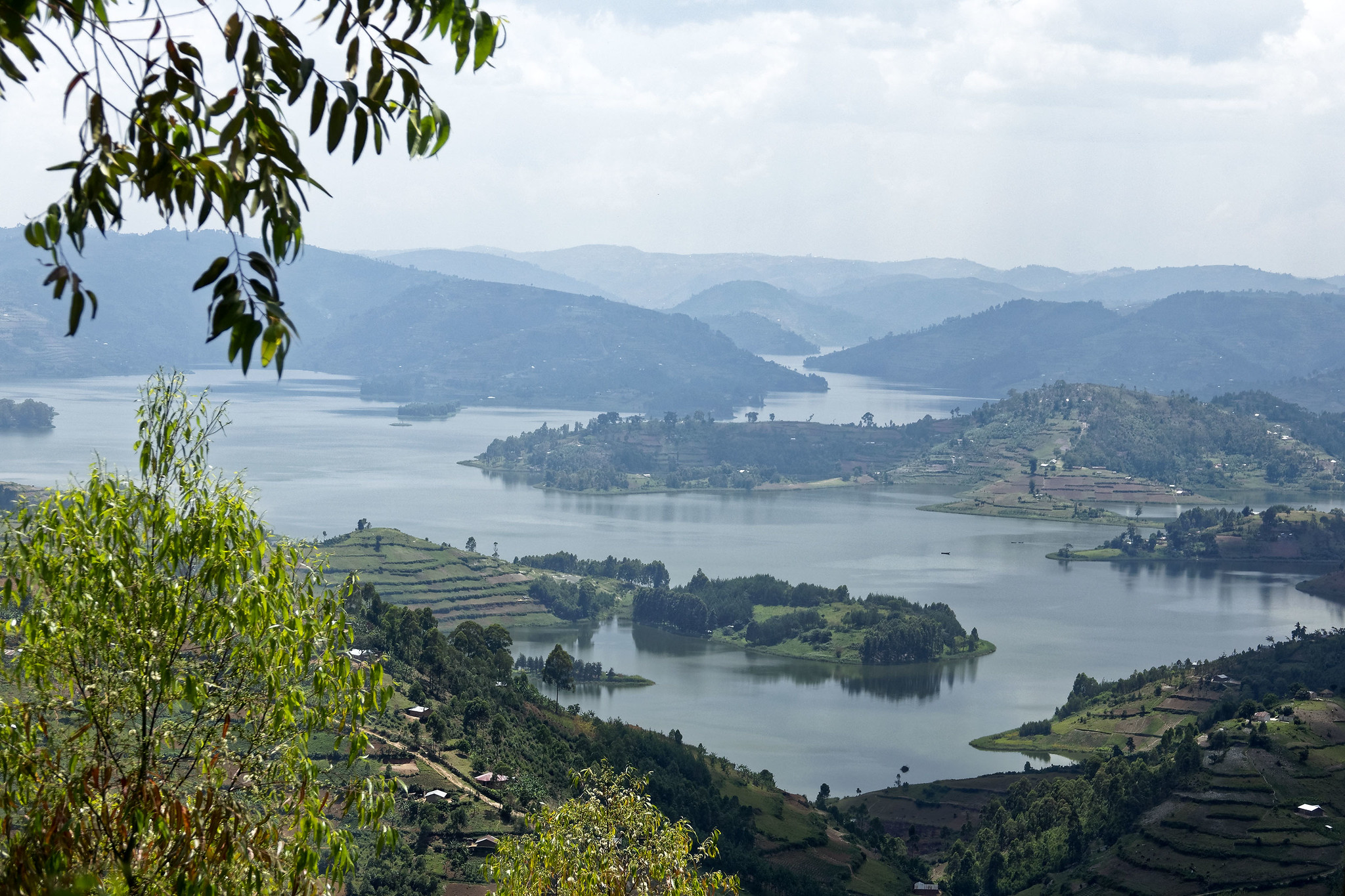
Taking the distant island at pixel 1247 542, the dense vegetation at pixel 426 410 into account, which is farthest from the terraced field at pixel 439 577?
the dense vegetation at pixel 426 410

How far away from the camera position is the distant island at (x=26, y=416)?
11656 centimetres

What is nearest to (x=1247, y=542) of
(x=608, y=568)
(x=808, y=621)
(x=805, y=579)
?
(x=805, y=579)

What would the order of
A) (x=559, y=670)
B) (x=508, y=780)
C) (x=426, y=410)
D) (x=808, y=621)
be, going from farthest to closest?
(x=426, y=410) → (x=808, y=621) → (x=559, y=670) → (x=508, y=780)

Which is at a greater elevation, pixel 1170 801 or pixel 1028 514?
pixel 1028 514

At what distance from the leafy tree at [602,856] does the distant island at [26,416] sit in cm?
12160

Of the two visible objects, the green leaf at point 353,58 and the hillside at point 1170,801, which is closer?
the green leaf at point 353,58

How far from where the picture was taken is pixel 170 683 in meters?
4.56

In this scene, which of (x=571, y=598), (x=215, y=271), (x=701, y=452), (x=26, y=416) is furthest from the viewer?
(x=701, y=452)

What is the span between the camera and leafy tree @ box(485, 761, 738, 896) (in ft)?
24.6

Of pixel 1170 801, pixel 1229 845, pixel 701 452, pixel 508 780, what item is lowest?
pixel 1229 845

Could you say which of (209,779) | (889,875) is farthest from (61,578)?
(889,875)

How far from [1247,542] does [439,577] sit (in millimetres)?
54634

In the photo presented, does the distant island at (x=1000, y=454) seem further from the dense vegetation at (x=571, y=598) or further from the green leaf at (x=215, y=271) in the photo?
the green leaf at (x=215, y=271)

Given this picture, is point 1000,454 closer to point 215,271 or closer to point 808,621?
point 808,621
